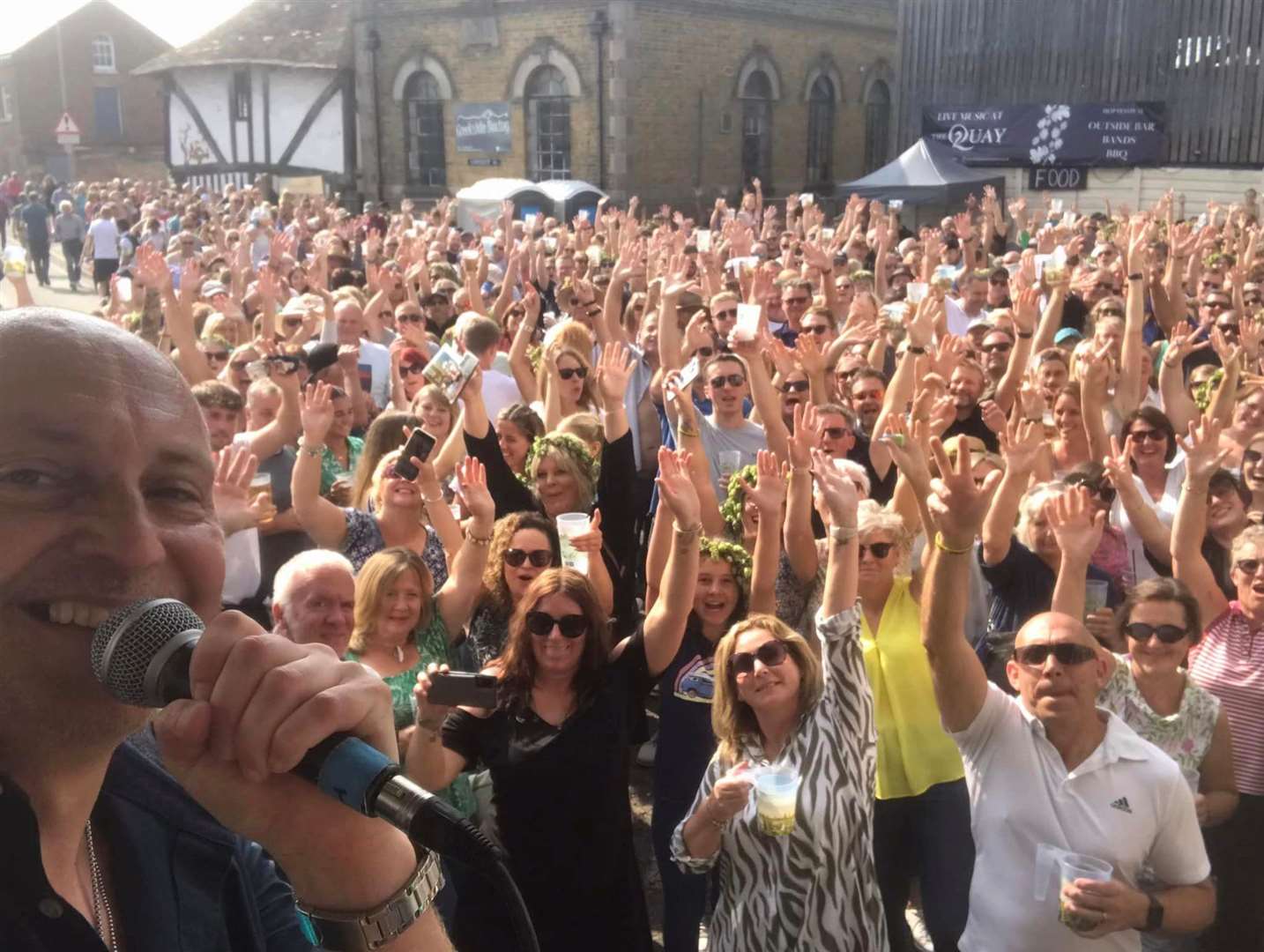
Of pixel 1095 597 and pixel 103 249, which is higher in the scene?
pixel 103 249

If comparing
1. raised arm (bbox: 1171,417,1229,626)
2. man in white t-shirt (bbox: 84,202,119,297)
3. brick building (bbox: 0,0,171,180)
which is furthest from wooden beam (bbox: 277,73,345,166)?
raised arm (bbox: 1171,417,1229,626)

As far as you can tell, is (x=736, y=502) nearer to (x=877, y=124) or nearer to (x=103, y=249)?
(x=103, y=249)

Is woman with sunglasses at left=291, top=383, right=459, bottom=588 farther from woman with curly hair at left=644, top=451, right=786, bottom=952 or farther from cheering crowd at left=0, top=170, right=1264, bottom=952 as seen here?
woman with curly hair at left=644, top=451, right=786, bottom=952

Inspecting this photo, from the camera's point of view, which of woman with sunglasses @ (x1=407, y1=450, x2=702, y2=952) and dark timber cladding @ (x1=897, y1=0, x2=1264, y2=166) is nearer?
woman with sunglasses @ (x1=407, y1=450, x2=702, y2=952)

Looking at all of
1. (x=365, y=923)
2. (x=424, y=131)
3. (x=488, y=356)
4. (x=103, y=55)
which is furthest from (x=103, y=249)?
(x=103, y=55)

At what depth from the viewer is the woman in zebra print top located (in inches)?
134

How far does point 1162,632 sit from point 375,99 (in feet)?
94.7

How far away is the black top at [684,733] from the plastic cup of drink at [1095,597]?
1.54m

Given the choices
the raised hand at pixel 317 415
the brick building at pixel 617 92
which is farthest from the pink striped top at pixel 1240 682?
the brick building at pixel 617 92

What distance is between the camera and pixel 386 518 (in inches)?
192

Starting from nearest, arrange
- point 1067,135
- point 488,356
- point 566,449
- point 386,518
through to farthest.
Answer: point 386,518 < point 566,449 < point 488,356 < point 1067,135

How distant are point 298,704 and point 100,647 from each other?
0.68ft

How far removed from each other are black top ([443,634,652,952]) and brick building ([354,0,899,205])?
78.4 feet

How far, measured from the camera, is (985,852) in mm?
3420
